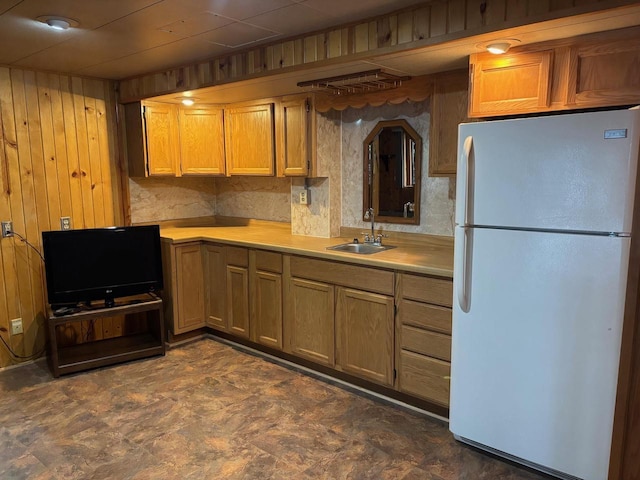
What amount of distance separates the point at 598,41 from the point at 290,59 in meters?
1.64

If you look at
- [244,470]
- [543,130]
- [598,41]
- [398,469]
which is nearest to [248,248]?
[244,470]

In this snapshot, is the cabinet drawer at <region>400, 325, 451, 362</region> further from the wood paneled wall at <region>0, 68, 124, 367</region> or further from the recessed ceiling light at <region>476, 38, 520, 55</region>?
the wood paneled wall at <region>0, 68, 124, 367</region>

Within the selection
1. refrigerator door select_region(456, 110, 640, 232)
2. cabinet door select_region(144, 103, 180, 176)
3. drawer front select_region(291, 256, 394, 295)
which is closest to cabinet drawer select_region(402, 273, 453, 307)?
drawer front select_region(291, 256, 394, 295)

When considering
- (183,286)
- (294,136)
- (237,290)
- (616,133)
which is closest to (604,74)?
(616,133)

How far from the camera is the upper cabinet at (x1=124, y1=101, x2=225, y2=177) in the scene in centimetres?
407

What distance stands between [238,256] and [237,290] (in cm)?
30

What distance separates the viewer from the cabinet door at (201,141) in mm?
4270

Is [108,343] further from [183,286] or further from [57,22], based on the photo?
[57,22]

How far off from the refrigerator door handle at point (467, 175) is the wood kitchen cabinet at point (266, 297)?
5.22ft

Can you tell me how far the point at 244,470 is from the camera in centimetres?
236

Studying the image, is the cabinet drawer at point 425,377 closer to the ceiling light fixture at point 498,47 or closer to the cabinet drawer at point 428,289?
the cabinet drawer at point 428,289

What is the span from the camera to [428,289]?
8.88 feet

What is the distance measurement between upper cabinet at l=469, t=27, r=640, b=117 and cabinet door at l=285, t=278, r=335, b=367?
1.56 m

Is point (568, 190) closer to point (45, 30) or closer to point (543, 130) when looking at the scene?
point (543, 130)
